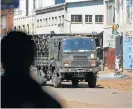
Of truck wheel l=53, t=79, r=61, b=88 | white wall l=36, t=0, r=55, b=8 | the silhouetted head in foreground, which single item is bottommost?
truck wheel l=53, t=79, r=61, b=88

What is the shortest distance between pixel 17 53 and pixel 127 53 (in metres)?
40.2

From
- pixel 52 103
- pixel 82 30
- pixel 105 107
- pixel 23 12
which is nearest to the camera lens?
pixel 52 103

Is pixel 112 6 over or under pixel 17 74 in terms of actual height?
over

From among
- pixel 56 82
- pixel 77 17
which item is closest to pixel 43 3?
pixel 77 17

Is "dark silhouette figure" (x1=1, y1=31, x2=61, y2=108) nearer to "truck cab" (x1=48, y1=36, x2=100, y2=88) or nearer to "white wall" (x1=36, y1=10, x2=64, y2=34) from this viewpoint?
"truck cab" (x1=48, y1=36, x2=100, y2=88)

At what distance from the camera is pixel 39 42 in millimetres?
30766

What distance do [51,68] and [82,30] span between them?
42.5 metres

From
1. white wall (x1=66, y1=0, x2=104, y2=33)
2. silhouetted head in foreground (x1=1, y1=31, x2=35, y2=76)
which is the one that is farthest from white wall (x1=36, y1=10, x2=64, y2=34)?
silhouetted head in foreground (x1=1, y1=31, x2=35, y2=76)

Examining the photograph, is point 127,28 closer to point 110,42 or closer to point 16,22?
point 110,42

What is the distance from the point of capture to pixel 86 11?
70.2m

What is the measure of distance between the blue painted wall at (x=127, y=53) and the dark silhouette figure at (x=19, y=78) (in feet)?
127

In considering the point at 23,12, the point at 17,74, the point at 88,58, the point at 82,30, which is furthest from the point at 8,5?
the point at 23,12

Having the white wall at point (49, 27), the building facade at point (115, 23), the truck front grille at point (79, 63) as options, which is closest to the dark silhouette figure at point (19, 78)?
the truck front grille at point (79, 63)

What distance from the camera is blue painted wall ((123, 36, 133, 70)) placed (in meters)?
43.3
